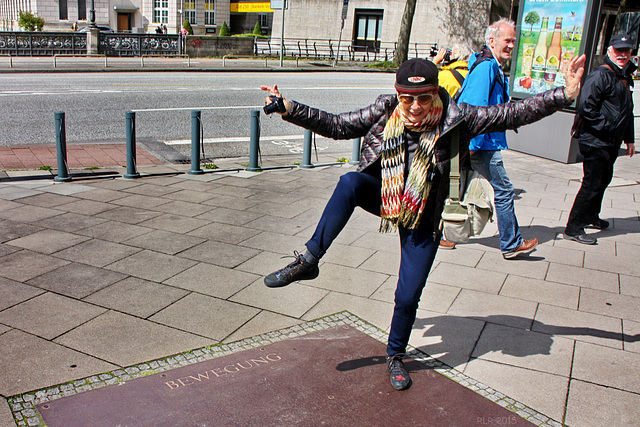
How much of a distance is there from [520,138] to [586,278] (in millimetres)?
6147

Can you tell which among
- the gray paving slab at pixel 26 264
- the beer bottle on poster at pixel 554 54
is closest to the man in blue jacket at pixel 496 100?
the gray paving slab at pixel 26 264

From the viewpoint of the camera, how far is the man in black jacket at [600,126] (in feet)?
18.5

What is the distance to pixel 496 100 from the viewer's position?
493cm

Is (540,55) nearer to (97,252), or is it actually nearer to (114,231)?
(114,231)

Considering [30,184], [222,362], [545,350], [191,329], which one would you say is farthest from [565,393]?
[30,184]

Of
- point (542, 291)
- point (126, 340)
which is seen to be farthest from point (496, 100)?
point (126, 340)

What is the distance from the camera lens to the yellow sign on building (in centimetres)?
6017

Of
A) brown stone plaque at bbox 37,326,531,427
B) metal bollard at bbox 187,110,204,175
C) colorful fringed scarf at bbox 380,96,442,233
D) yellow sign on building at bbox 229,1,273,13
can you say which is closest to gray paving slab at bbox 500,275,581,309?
brown stone plaque at bbox 37,326,531,427

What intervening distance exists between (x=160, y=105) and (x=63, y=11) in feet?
A: 173

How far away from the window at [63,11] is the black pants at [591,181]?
Answer: 62.4m

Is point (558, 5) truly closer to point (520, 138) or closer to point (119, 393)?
point (520, 138)

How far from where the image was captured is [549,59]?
31.1 ft

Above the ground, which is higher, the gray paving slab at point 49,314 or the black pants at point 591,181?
the black pants at point 591,181

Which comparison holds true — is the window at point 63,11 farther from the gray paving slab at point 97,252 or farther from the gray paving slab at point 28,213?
the gray paving slab at point 97,252
